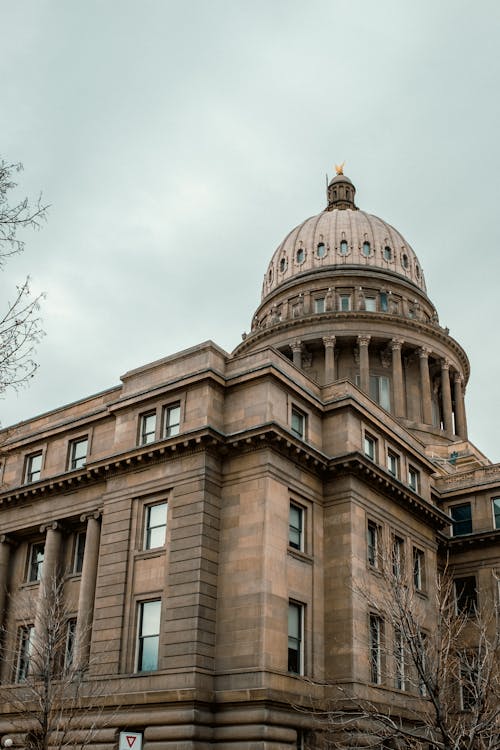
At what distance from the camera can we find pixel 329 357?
241ft

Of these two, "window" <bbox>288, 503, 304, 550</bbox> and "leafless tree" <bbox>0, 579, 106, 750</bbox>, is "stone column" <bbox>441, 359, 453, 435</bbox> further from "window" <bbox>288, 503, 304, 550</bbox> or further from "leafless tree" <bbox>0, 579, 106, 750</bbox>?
"leafless tree" <bbox>0, 579, 106, 750</bbox>

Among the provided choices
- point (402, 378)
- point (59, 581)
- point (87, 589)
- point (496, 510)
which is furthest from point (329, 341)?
point (87, 589)

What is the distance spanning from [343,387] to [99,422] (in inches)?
487

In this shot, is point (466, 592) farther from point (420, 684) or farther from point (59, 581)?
point (59, 581)

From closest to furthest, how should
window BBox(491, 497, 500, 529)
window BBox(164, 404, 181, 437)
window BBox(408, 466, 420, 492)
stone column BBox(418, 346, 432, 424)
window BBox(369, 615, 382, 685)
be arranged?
1. window BBox(369, 615, 382, 685)
2. window BBox(164, 404, 181, 437)
3. window BBox(408, 466, 420, 492)
4. window BBox(491, 497, 500, 529)
5. stone column BBox(418, 346, 432, 424)

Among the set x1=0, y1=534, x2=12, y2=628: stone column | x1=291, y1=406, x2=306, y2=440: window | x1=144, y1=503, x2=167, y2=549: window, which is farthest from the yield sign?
x1=0, y1=534, x2=12, y2=628: stone column

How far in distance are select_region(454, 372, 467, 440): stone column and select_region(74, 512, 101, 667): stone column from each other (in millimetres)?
43600

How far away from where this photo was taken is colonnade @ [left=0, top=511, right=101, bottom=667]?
3755 centimetres

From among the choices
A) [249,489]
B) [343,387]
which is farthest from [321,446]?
[249,489]

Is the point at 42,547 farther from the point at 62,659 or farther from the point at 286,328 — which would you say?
the point at 286,328

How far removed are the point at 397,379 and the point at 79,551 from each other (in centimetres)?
3735

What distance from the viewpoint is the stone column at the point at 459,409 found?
76375mm

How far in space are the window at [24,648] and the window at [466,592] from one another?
81.4ft

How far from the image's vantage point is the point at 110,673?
3538 centimetres
